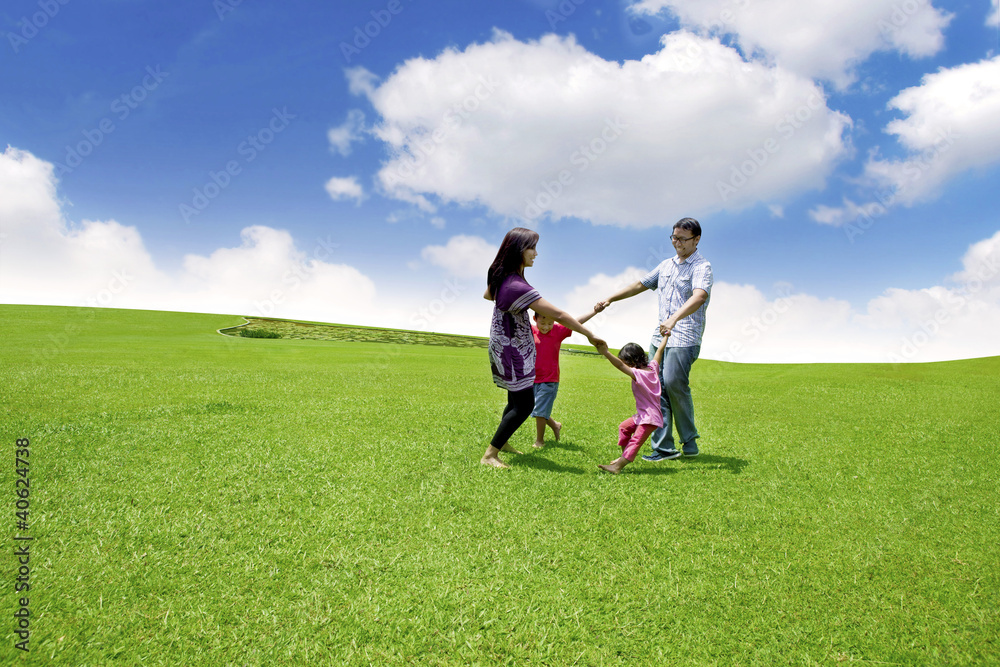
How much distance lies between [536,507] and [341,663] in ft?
7.34

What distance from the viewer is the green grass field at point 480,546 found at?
267 centimetres

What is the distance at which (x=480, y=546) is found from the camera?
11.9 ft

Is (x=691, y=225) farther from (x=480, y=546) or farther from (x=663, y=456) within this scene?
(x=480, y=546)

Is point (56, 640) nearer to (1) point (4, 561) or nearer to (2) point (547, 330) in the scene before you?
(1) point (4, 561)

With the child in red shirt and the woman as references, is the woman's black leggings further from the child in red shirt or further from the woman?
the child in red shirt

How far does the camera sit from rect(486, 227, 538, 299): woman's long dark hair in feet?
17.0

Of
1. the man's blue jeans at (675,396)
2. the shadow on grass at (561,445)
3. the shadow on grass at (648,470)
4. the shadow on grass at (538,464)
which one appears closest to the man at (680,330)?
the man's blue jeans at (675,396)

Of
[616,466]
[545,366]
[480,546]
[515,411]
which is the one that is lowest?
[480,546]

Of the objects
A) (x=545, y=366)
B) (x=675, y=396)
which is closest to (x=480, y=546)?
(x=545, y=366)

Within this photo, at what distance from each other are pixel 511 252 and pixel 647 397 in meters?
2.36

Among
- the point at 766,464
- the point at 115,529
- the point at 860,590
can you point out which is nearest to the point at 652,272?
the point at 766,464

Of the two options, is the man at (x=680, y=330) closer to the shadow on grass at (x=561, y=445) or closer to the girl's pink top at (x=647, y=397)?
the girl's pink top at (x=647, y=397)

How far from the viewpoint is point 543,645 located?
261 cm

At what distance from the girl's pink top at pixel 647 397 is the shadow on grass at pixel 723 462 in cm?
95
